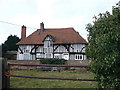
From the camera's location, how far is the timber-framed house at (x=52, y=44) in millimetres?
48812

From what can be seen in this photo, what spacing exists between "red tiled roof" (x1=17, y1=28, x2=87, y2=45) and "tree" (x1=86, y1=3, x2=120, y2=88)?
42991 mm

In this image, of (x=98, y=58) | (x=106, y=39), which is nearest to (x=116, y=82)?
(x=98, y=58)

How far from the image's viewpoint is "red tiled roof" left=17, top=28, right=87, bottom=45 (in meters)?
49.6

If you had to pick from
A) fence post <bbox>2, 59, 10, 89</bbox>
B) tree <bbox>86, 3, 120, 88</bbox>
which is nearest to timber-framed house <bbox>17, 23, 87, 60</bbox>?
fence post <bbox>2, 59, 10, 89</bbox>

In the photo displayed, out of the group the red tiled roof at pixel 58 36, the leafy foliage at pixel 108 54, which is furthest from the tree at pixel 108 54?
the red tiled roof at pixel 58 36

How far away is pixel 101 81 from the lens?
4.82 m

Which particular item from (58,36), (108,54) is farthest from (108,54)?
(58,36)

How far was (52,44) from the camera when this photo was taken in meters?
50.5

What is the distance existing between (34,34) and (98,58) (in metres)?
51.0

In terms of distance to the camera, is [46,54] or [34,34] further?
[34,34]

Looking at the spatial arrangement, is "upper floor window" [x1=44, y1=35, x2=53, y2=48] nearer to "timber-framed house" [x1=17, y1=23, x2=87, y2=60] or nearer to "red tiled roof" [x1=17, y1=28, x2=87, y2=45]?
"timber-framed house" [x1=17, y1=23, x2=87, y2=60]

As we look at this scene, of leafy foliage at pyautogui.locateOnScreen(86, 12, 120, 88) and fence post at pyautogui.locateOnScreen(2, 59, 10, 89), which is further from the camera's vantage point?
fence post at pyautogui.locateOnScreen(2, 59, 10, 89)

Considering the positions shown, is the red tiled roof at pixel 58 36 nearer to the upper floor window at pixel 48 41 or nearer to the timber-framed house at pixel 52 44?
the timber-framed house at pixel 52 44

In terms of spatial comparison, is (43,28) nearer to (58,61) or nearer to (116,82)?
(58,61)
